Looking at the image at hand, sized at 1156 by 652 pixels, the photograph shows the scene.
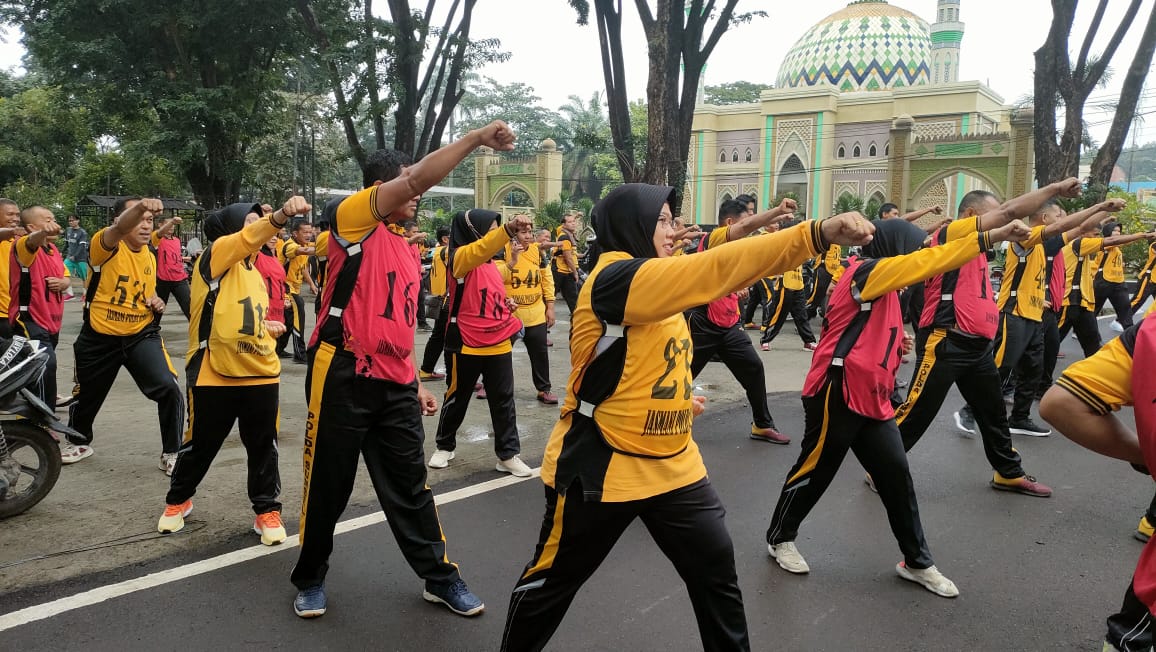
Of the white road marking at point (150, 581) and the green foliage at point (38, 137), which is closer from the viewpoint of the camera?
the white road marking at point (150, 581)

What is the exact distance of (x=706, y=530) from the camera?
273cm

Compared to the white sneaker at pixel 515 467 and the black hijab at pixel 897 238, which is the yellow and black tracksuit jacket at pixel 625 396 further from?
the white sneaker at pixel 515 467

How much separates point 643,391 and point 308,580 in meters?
1.95

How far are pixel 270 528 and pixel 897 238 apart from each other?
3.82 metres

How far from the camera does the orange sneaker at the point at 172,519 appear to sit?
4.51m

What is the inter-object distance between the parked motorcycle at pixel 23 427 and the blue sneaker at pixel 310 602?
222 cm

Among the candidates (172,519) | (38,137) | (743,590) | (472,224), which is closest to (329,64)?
(472,224)

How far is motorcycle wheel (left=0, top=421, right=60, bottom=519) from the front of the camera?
15.5 feet

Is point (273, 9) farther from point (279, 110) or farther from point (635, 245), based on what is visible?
point (635, 245)

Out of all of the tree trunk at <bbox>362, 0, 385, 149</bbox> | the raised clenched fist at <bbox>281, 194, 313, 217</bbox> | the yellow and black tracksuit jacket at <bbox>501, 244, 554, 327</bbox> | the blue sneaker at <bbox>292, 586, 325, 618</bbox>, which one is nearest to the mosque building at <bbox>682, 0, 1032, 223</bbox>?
the tree trunk at <bbox>362, 0, 385, 149</bbox>

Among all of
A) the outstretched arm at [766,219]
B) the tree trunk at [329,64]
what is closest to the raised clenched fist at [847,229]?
the outstretched arm at [766,219]

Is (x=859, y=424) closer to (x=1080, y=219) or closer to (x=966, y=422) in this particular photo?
(x=1080, y=219)

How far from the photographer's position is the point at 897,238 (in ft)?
15.3

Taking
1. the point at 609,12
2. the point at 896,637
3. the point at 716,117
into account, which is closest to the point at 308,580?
the point at 896,637
